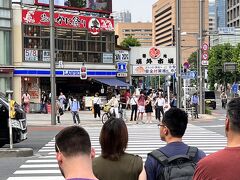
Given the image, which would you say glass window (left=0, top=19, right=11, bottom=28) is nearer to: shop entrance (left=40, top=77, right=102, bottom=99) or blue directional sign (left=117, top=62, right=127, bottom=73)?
shop entrance (left=40, top=77, right=102, bottom=99)

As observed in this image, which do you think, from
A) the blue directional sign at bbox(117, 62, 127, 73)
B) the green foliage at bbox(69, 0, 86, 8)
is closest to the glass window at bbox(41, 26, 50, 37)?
the green foliage at bbox(69, 0, 86, 8)

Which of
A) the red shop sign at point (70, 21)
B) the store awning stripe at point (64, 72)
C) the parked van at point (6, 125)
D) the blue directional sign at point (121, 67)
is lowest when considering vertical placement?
the parked van at point (6, 125)

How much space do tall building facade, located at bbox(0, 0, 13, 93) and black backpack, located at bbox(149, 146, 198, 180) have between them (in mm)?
36515

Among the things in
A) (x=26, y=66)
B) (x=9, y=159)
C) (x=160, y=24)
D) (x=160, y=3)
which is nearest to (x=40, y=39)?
(x=26, y=66)

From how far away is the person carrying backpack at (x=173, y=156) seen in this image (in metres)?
4.28

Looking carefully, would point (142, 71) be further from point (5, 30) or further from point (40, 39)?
point (5, 30)

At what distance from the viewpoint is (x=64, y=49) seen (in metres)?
44.9

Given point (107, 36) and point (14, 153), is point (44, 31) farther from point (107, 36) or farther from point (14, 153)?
point (14, 153)

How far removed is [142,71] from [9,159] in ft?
126

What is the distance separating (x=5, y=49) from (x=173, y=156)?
3777 cm

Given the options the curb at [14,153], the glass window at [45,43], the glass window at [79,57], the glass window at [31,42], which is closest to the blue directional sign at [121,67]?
the glass window at [79,57]

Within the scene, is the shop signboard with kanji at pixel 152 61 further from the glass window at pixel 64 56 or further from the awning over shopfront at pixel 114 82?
the glass window at pixel 64 56

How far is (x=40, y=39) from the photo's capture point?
42.8 metres

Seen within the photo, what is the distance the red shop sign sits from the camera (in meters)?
42.0
